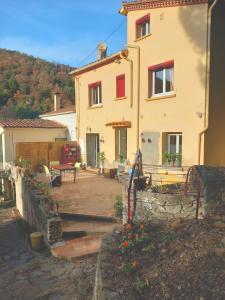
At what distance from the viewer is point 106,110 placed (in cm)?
1795

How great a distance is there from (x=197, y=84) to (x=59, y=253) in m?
8.95

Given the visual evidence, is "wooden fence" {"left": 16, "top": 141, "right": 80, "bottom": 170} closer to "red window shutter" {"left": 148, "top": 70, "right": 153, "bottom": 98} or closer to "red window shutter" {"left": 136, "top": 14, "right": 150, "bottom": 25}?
"red window shutter" {"left": 148, "top": 70, "right": 153, "bottom": 98}

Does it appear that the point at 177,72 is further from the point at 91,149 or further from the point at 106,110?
the point at 91,149

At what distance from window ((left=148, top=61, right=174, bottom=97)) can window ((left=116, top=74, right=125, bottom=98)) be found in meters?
2.41

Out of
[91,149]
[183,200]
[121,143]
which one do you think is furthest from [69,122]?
[183,200]

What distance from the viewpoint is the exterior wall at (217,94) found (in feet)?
38.8

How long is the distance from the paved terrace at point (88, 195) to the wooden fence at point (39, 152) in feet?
14.0

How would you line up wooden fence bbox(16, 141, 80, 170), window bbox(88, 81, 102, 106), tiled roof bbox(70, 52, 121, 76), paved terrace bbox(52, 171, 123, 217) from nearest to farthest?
1. paved terrace bbox(52, 171, 123, 217)
2. tiled roof bbox(70, 52, 121, 76)
3. window bbox(88, 81, 102, 106)
4. wooden fence bbox(16, 141, 80, 170)

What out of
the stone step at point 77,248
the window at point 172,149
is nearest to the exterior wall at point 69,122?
the window at point 172,149

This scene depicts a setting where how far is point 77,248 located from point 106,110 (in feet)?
38.2

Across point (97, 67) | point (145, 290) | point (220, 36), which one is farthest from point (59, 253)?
point (97, 67)

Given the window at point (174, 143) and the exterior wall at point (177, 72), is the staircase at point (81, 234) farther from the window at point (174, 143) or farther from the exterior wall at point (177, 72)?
the window at point (174, 143)

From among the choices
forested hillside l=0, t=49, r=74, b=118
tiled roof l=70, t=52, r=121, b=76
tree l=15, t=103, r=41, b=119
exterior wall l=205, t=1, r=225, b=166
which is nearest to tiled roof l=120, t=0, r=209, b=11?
exterior wall l=205, t=1, r=225, b=166

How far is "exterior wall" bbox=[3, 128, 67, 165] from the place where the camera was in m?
19.7
